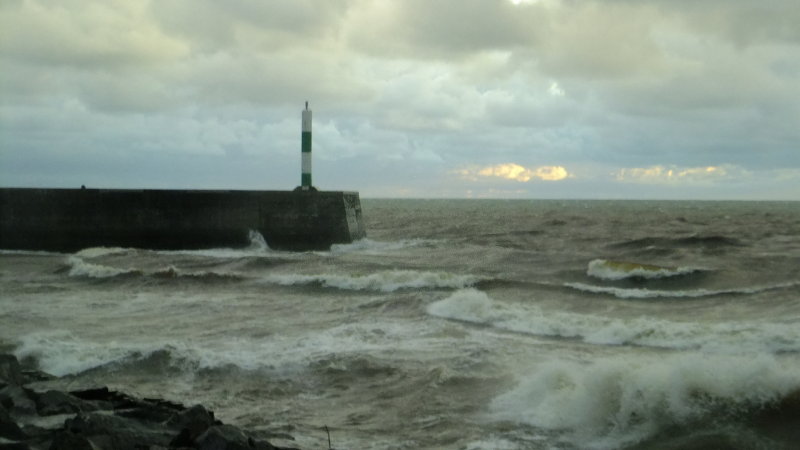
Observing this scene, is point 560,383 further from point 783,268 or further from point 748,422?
point 783,268

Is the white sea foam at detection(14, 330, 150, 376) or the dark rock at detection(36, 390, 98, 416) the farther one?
the white sea foam at detection(14, 330, 150, 376)

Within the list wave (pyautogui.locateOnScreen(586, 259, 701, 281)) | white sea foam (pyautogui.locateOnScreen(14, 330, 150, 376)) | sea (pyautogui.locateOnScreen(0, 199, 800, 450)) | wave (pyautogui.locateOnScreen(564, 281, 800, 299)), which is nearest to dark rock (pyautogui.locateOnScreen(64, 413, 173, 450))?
sea (pyautogui.locateOnScreen(0, 199, 800, 450))

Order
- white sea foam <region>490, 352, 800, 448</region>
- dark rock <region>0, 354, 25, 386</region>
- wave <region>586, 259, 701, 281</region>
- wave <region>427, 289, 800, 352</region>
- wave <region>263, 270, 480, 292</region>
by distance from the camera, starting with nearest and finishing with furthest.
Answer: white sea foam <region>490, 352, 800, 448</region> < dark rock <region>0, 354, 25, 386</region> < wave <region>427, 289, 800, 352</region> < wave <region>263, 270, 480, 292</region> < wave <region>586, 259, 701, 281</region>

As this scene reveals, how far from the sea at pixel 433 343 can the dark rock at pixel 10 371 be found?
0.49 m

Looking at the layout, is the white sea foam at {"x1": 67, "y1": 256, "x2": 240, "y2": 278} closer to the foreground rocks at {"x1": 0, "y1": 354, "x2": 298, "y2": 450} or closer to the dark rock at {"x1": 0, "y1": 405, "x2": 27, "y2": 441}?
the foreground rocks at {"x1": 0, "y1": 354, "x2": 298, "y2": 450}

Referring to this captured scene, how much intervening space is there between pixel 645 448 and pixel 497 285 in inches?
355

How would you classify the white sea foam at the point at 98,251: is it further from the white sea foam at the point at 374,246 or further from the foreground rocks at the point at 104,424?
the foreground rocks at the point at 104,424

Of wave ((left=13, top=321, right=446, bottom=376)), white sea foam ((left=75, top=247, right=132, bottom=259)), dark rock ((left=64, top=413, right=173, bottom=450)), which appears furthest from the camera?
white sea foam ((left=75, top=247, right=132, bottom=259))

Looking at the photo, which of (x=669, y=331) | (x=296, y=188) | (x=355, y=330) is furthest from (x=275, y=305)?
(x=296, y=188)

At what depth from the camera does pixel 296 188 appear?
1970 cm

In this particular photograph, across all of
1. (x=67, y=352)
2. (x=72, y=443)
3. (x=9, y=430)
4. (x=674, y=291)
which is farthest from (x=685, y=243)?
(x=72, y=443)

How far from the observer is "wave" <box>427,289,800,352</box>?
360 inches

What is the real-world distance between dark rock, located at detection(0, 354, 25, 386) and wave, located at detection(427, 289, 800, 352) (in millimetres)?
5826

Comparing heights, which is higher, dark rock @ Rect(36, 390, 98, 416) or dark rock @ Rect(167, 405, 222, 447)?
dark rock @ Rect(167, 405, 222, 447)
